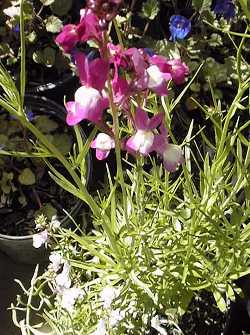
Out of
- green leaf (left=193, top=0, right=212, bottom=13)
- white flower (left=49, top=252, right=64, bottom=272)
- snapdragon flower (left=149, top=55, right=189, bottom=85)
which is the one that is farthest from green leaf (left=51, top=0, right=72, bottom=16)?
snapdragon flower (left=149, top=55, right=189, bottom=85)

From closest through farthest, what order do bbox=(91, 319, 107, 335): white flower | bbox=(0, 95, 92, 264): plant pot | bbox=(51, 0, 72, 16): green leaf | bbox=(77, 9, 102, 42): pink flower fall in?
bbox=(77, 9, 102, 42): pink flower → bbox=(91, 319, 107, 335): white flower → bbox=(0, 95, 92, 264): plant pot → bbox=(51, 0, 72, 16): green leaf

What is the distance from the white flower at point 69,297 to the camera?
41.9 inches

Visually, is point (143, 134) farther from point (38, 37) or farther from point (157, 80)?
point (38, 37)

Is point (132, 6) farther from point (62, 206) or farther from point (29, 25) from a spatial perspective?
point (62, 206)

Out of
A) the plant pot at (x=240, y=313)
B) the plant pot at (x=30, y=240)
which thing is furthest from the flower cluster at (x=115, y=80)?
the plant pot at (x=30, y=240)

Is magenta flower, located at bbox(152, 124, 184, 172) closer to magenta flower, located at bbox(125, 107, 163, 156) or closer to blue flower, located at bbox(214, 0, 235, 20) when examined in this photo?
magenta flower, located at bbox(125, 107, 163, 156)

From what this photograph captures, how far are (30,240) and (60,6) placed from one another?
0.52 meters

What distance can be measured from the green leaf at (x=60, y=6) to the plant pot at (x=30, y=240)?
0.64ft

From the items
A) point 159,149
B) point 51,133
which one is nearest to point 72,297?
point 159,149

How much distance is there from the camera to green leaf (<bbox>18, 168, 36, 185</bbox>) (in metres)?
1.50

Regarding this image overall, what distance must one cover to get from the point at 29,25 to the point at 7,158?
294mm

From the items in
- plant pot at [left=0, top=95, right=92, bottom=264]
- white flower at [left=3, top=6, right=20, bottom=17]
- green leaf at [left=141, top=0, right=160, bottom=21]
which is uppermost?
green leaf at [left=141, top=0, right=160, bottom=21]

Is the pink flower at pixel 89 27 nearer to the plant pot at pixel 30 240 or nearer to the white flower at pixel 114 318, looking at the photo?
the white flower at pixel 114 318

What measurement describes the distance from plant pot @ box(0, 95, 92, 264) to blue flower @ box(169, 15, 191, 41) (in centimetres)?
29
